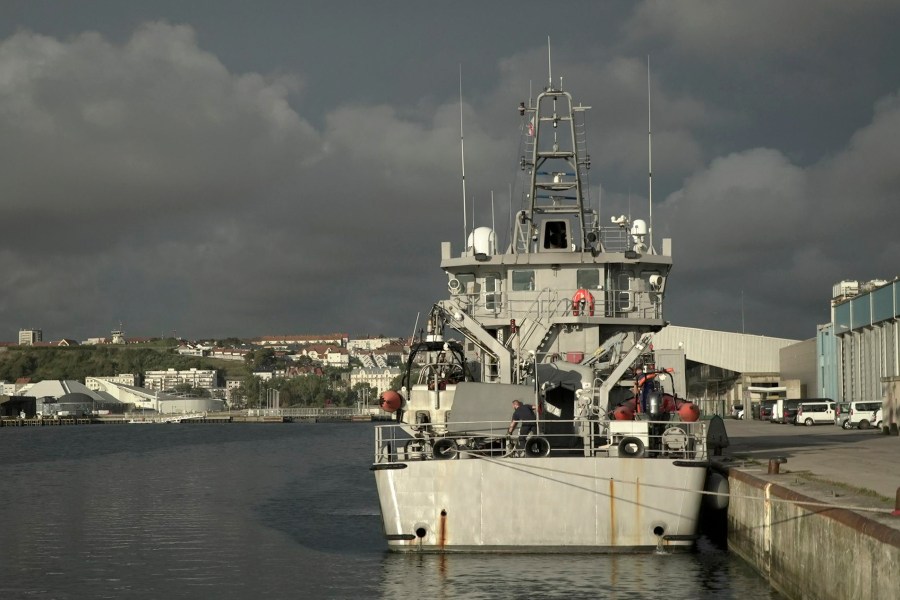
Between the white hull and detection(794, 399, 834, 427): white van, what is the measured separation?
44.5 metres

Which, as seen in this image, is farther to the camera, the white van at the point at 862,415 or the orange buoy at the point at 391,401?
the white van at the point at 862,415

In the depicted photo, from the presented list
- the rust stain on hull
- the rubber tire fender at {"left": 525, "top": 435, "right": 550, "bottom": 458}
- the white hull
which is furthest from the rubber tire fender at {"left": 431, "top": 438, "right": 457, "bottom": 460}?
the rust stain on hull

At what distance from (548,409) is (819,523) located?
389 inches

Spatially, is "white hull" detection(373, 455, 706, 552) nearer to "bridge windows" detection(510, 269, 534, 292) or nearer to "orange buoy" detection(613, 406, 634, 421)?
"orange buoy" detection(613, 406, 634, 421)

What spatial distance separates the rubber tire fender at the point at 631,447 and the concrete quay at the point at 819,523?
2.15 metres

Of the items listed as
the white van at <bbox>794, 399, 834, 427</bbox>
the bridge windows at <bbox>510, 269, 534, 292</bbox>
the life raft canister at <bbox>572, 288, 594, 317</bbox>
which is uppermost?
the bridge windows at <bbox>510, 269, 534, 292</bbox>

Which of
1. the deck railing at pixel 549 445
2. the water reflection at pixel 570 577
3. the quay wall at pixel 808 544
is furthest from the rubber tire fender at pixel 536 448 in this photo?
the quay wall at pixel 808 544

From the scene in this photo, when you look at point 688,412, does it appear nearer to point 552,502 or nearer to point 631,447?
point 631,447

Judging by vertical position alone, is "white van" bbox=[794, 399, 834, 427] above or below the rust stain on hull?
above

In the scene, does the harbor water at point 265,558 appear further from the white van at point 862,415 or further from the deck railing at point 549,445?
the white van at point 862,415

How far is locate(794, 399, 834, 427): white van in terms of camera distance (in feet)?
208

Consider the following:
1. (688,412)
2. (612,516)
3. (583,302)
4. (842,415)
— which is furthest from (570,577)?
(842,415)

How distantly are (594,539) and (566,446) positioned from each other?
3.35 meters

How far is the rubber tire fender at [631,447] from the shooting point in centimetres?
2150
